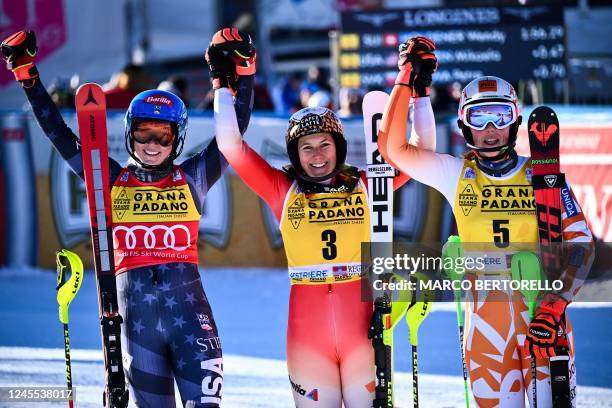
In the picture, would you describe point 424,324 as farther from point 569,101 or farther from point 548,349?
point 569,101

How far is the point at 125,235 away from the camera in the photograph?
509cm

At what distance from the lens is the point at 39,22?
53.1ft

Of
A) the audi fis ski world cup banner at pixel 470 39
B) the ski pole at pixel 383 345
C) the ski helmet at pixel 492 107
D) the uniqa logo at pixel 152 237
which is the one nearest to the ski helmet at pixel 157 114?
the uniqa logo at pixel 152 237

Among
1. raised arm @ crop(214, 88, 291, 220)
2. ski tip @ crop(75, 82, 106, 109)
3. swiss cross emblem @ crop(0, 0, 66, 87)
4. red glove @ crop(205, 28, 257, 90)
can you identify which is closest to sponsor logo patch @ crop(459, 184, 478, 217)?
raised arm @ crop(214, 88, 291, 220)

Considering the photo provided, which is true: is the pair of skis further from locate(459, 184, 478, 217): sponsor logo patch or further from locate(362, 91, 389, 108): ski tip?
locate(459, 184, 478, 217): sponsor logo patch

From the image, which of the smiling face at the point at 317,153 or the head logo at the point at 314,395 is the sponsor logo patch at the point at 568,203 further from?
the head logo at the point at 314,395

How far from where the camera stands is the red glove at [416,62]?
5.02 metres

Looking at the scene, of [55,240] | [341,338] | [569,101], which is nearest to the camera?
[341,338]

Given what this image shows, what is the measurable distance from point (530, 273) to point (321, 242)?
0.99 m

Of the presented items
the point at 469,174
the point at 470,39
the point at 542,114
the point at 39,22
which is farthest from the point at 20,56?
the point at 39,22

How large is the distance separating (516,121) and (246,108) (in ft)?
4.40

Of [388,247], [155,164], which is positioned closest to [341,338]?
[388,247]

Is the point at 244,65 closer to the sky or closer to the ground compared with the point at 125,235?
closer to the sky

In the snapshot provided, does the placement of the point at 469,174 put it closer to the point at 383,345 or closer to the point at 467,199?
the point at 467,199
